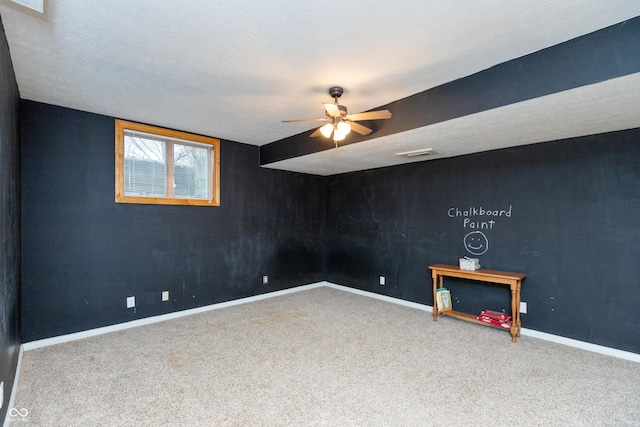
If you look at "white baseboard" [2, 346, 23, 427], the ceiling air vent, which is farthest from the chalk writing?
"white baseboard" [2, 346, 23, 427]

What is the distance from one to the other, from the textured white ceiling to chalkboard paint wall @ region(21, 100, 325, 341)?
554mm

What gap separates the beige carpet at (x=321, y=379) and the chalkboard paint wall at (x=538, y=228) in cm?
42

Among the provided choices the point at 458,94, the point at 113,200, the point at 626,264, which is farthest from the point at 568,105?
the point at 113,200

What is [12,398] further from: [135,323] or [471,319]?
[471,319]

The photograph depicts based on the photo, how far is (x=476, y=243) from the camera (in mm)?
3838

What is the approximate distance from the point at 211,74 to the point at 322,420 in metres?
2.68

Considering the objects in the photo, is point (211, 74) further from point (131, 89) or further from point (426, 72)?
point (426, 72)

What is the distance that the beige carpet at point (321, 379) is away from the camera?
1978 millimetres

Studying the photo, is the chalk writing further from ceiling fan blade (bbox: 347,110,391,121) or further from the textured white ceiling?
ceiling fan blade (bbox: 347,110,391,121)

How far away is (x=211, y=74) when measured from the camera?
7.91 ft

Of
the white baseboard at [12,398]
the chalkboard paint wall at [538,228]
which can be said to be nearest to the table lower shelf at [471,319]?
the chalkboard paint wall at [538,228]

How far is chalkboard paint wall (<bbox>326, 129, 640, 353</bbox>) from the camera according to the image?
288 cm

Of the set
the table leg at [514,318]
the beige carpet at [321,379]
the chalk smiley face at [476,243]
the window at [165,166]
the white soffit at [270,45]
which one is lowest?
the beige carpet at [321,379]

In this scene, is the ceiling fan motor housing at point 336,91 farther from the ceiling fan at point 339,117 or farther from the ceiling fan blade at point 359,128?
the ceiling fan blade at point 359,128
